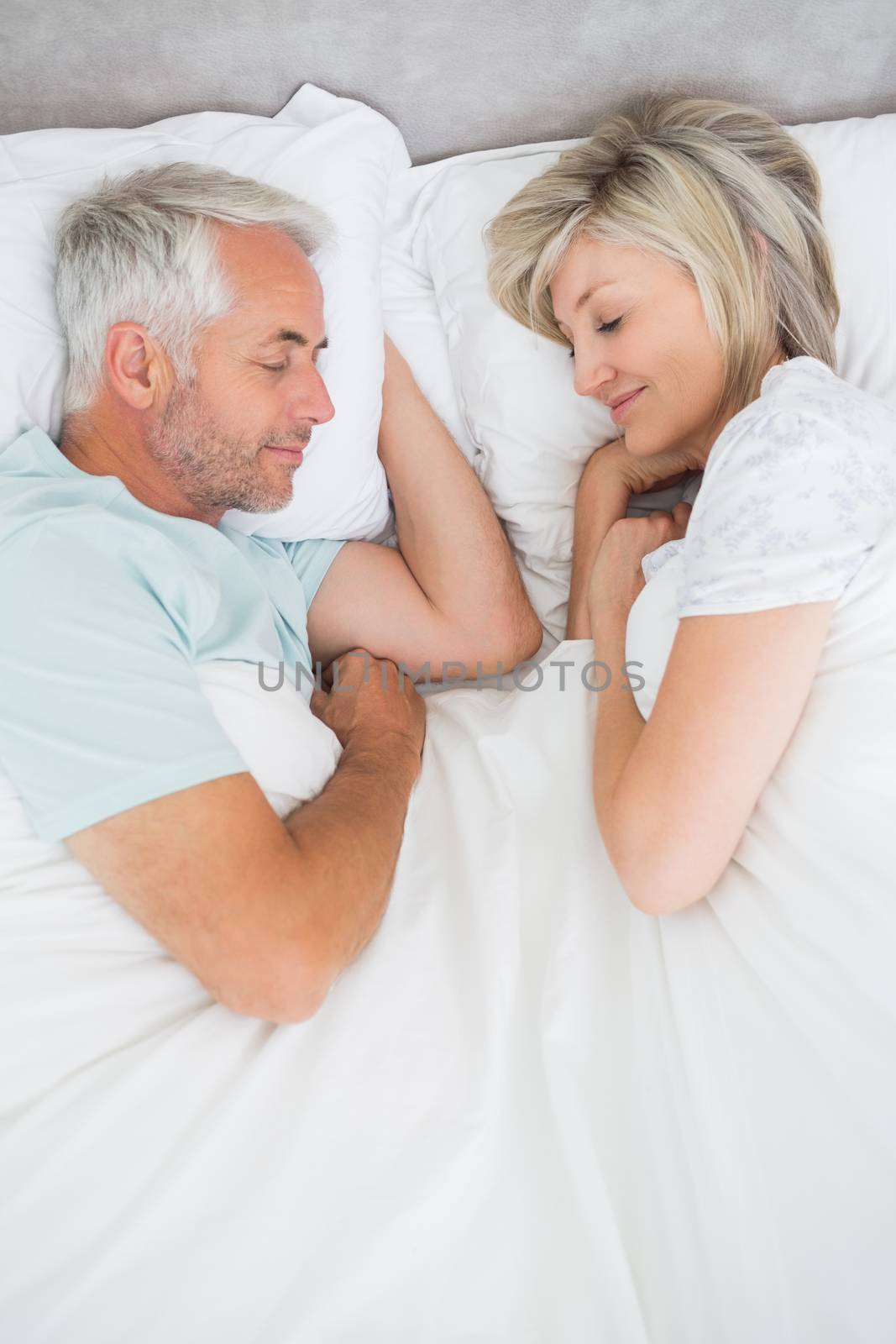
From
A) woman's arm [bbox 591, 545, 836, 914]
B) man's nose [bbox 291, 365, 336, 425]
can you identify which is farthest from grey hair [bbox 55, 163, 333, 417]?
woman's arm [bbox 591, 545, 836, 914]

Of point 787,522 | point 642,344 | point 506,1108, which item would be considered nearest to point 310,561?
point 642,344

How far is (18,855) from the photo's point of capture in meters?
1.15

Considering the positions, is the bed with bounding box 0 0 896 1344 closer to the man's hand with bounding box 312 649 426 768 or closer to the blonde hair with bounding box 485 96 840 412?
the man's hand with bounding box 312 649 426 768

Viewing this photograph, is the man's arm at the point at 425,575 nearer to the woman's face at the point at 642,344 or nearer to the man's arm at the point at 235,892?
the woman's face at the point at 642,344

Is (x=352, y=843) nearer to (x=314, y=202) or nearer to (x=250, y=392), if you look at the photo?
(x=250, y=392)

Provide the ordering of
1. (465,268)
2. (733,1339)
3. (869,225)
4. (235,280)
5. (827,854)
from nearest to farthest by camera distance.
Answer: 1. (733,1339)
2. (827,854)
3. (235,280)
4. (869,225)
5. (465,268)

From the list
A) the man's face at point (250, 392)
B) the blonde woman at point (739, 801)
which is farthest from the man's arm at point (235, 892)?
the man's face at point (250, 392)

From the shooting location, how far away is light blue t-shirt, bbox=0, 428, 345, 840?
1.10 meters

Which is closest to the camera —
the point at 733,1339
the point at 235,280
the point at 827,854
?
the point at 733,1339

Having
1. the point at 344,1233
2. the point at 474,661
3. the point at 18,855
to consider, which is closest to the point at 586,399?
the point at 474,661

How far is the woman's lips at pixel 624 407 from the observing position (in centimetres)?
152

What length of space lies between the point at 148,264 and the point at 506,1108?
1.19 meters

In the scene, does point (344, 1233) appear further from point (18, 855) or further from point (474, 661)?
→ point (474, 661)

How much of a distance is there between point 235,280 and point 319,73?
0.53 m
